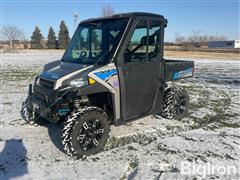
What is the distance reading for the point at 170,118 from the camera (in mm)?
5715

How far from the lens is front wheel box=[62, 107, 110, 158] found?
3691 millimetres

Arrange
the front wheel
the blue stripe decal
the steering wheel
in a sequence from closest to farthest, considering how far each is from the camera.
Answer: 1. the front wheel
2. the blue stripe decal
3. the steering wheel

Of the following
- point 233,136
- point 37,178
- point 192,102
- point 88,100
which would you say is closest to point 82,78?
point 88,100

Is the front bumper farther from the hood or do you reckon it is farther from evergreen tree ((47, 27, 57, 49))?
evergreen tree ((47, 27, 57, 49))

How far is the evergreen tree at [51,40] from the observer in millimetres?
66625

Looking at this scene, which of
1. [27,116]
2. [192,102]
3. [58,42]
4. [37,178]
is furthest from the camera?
[58,42]

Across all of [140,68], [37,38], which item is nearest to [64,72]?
[140,68]

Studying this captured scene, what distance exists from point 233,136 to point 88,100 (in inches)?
119

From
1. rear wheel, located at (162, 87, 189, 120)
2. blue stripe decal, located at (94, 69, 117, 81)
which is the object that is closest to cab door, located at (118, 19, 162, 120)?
blue stripe decal, located at (94, 69, 117, 81)

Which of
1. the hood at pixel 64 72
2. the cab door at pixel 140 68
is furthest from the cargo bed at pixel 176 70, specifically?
the hood at pixel 64 72

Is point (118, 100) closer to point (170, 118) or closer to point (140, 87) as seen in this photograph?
point (140, 87)

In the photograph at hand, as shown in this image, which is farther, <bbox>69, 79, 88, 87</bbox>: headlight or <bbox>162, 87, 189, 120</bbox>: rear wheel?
<bbox>162, 87, 189, 120</bbox>: rear wheel

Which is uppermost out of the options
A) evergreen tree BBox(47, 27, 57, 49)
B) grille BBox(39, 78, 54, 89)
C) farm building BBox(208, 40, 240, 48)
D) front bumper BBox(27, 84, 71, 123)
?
evergreen tree BBox(47, 27, 57, 49)

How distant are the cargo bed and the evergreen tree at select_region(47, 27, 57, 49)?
211 ft
